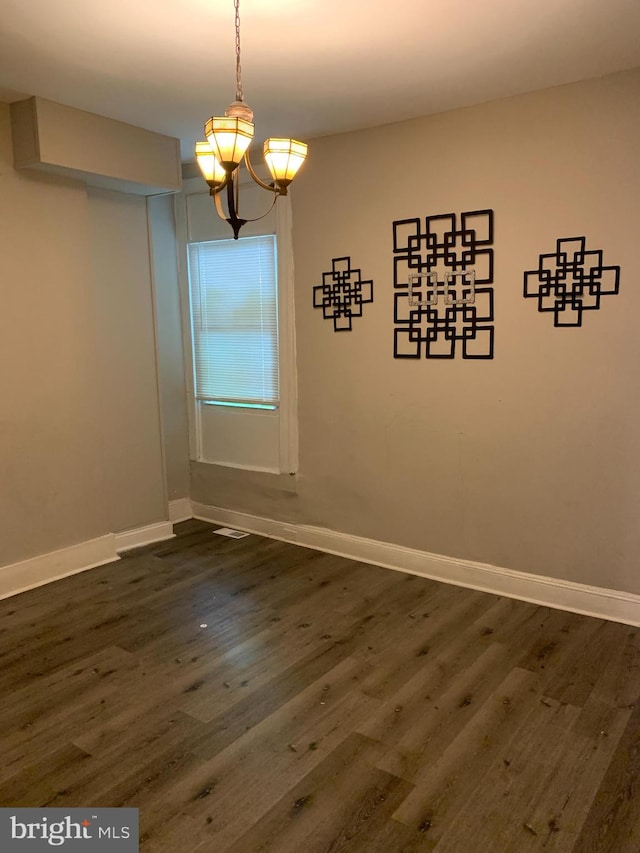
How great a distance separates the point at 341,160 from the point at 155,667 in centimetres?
298

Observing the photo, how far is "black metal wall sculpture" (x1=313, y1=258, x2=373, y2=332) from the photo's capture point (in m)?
3.85

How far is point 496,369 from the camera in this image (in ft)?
11.1

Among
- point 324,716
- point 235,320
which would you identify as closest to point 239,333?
point 235,320

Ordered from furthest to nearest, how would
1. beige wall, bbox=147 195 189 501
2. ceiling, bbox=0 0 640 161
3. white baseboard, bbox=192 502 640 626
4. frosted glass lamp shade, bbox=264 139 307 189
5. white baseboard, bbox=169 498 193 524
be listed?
white baseboard, bbox=169 498 193 524 → beige wall, bbox=147 195 189 501 → white baseboard, bbox=192 502 640 626 → ceiling, bbox=0 0 640 161 → frosted glass lamp shade, bbox=264 139 307 189

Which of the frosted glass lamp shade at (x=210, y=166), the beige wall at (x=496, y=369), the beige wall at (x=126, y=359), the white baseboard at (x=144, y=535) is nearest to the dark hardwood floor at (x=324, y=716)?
the beige wall at (x=496, y=369)

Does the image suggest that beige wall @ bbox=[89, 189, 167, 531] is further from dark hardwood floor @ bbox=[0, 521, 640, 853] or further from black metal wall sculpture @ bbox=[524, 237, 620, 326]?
black metal wall sculpture @ bbox=[524, 237, 620, 326]

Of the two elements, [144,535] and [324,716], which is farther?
[144,535]

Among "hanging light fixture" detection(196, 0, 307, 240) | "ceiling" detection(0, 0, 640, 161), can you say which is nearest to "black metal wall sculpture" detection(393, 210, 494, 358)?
"ceiling" detection(0, 0, 640, 161)

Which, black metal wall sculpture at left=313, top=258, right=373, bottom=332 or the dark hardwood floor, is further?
black metal wall sculpture at left=313, top=258, right=373, bottom=332

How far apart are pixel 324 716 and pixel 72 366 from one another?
2.51m

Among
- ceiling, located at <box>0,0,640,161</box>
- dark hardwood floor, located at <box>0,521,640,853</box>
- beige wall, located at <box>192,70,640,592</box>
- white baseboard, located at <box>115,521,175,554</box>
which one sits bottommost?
dark hardwood floor, located at <box>0,521,640,853</box>

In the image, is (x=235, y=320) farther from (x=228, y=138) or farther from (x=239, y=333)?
(x=228, y=138)

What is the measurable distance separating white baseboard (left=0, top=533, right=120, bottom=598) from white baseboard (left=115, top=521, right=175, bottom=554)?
14 cm

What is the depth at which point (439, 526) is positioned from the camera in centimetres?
372
